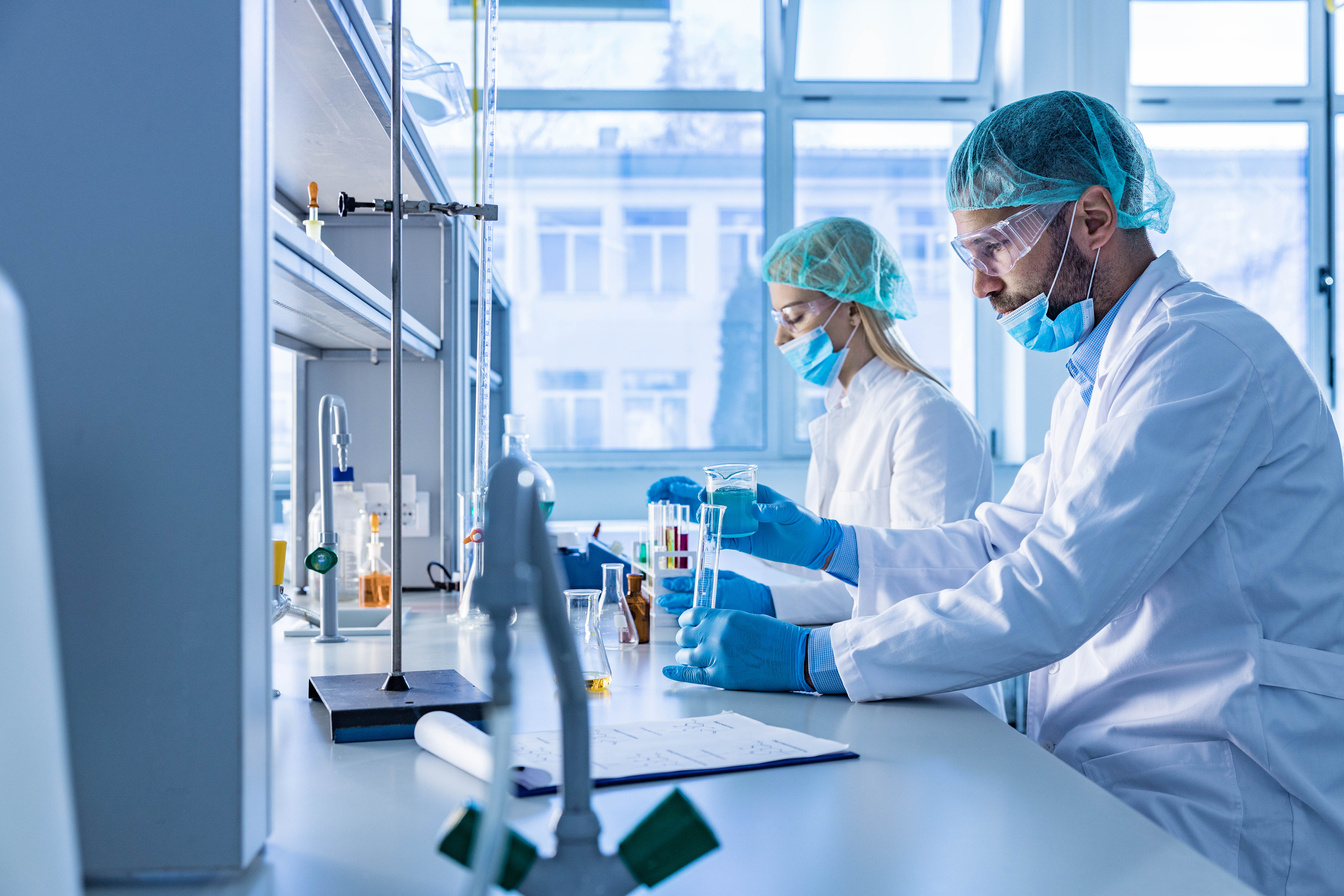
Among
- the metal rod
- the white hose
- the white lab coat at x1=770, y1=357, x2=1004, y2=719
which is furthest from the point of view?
the white lab coat at x1=770, y1=357, x2=1004, y2=719

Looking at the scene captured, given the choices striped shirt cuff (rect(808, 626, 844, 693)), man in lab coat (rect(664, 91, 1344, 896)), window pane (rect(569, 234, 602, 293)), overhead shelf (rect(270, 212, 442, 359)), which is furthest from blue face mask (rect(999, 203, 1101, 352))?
window pane (rect(569, 234, 602, 293))

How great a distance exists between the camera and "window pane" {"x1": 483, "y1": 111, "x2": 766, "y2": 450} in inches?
167

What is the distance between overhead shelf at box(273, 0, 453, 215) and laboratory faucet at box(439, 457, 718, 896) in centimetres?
101

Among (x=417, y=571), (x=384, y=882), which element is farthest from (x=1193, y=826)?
(x=417, y=571)

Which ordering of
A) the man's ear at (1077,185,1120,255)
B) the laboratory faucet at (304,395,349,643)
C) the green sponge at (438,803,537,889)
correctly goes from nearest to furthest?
the green sponge at (438,803,537,889) → the man's ear at (1077,185,1120,255) → the laboratory faucet at (304,395,349,643)

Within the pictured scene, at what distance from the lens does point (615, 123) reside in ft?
14.0

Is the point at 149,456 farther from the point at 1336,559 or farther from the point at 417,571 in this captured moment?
the point at 417,571

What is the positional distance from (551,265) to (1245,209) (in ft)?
9.79

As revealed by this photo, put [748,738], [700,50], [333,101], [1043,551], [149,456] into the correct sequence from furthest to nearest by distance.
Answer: [700,50], [333,101], [1043,551], [748,738], [149,456]

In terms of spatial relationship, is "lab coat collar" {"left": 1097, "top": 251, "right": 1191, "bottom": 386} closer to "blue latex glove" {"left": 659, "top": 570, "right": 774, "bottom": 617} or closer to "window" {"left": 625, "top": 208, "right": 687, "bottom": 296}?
"blue latex glove" {"left": 659, "top": 570, "right": 774, "bottom": 617}

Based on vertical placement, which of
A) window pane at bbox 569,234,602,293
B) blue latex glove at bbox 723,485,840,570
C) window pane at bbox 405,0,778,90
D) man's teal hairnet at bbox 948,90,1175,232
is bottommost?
blue latex glove at bbox 723,485,840,570

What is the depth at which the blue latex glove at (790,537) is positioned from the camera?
1.79 m

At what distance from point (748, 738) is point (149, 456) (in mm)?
677

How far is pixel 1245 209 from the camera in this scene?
4363 mm
